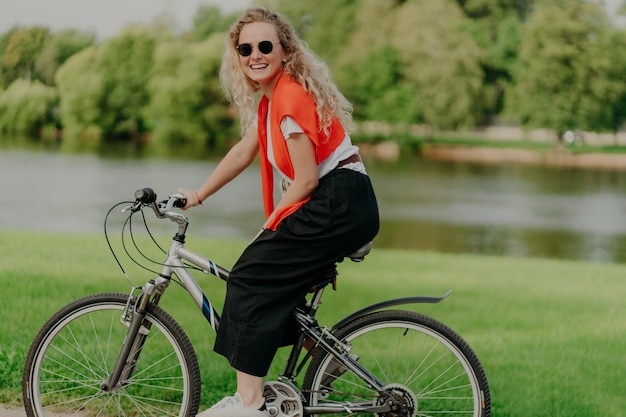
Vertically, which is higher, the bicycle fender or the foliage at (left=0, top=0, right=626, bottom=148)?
the bicycle fender

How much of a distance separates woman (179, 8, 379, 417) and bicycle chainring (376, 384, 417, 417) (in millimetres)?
445

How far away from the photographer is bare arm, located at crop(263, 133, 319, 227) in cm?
317

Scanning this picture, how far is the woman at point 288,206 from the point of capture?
320 cm

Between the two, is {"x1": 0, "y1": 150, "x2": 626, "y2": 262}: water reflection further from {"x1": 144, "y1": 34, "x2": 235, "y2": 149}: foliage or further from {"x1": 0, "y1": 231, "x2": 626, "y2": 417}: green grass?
{"x1": 0, "y1": 231, "x2": 626, "y2": 417}: green grass

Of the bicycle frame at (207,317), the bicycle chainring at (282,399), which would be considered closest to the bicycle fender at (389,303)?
the bicycle frame at (207,317)

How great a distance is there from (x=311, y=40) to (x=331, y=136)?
5160 cm

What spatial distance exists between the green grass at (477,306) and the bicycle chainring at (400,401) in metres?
1.21

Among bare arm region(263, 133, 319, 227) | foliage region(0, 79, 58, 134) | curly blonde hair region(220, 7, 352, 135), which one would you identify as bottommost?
foliage region(0, 79, 58, 134)

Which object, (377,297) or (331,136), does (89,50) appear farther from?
(331,136)

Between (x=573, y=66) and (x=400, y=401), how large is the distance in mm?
45025

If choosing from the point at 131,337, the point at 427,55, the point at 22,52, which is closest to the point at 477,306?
the point at 131,337

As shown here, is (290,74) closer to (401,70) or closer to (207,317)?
(207,317)

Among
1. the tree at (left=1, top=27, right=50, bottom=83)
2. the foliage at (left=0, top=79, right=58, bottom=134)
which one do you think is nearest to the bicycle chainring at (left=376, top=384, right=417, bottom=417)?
the tree at (left=1, top=27, right=50, bottom=83)

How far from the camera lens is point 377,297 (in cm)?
846
